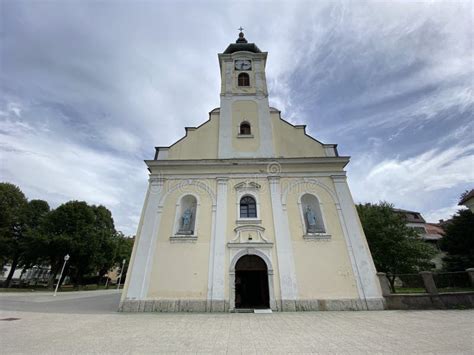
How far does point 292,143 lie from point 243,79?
676 cm

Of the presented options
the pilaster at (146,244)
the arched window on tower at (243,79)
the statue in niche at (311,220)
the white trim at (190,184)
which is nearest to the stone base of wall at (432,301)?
the statue in niche at (311,220)

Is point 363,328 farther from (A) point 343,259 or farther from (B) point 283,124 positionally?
(B) point 283,124

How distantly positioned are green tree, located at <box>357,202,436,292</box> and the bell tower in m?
15.5

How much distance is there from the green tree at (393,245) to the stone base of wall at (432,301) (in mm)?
10275

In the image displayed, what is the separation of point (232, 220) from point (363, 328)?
713 centimetres

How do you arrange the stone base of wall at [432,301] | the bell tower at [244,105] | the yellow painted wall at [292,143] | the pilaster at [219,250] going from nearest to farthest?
the stone base of wall at [432,301] → the pilaster at [219,250] → the yellow painted wall at [292,143] → the bell tower at [244,105]

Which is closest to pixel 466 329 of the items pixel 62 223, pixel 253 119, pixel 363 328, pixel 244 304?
pixel 363 328

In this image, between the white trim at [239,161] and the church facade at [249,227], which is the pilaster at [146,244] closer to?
the church facade at [249,227]

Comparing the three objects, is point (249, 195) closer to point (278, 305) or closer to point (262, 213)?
point (262, 213)

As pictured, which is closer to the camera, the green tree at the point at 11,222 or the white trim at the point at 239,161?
the white trim at the point at 239,161

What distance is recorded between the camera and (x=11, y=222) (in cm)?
2569

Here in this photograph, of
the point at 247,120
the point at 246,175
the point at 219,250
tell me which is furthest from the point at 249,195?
the point at 247,120

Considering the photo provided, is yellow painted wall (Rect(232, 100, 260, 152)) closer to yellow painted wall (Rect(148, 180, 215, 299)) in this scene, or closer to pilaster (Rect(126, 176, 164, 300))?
yellow painted wall (Rect(148, 180, 215, 299))

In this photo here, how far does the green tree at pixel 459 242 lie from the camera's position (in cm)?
1862
